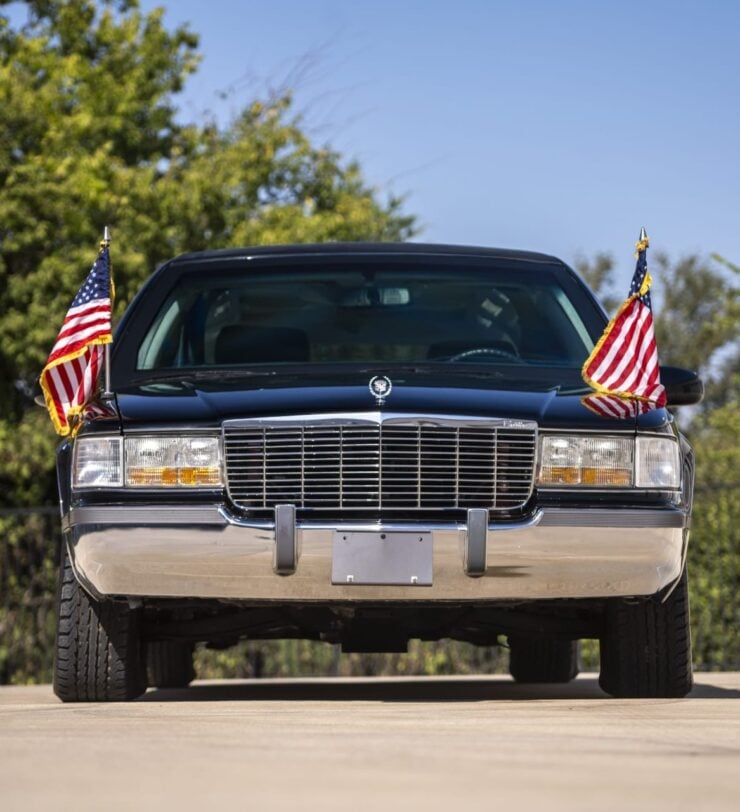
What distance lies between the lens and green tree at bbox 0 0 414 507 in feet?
67.3

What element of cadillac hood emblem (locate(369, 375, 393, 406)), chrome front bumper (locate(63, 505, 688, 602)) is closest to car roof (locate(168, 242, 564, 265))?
cadillac hood emblem (locate(369, 375, 393, 406))

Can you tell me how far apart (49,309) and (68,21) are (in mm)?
10696

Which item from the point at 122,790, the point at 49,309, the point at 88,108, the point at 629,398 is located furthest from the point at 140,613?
the point at 88,108

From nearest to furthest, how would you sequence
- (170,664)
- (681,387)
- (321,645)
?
(681,387) → (170,664) → (321,645)

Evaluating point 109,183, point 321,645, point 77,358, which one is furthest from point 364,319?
point 109,183

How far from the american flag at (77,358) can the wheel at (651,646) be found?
6.85 feet

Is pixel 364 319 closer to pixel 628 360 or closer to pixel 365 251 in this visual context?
pixel 365 251

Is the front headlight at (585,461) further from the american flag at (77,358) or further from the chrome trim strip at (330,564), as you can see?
the american flag at (77,358)

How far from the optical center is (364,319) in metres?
7.19

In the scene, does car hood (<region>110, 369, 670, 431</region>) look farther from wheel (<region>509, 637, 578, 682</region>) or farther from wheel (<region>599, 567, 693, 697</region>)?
wheel (<region>509, 637, 578, 682</region>)

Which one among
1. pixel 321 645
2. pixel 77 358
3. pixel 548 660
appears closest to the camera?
pixel 77 358

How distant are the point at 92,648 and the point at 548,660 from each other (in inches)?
125

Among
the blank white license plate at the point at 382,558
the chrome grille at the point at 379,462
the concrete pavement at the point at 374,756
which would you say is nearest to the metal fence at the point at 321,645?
the chrome grille at the point at 379,462

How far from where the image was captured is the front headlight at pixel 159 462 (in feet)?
19.7
